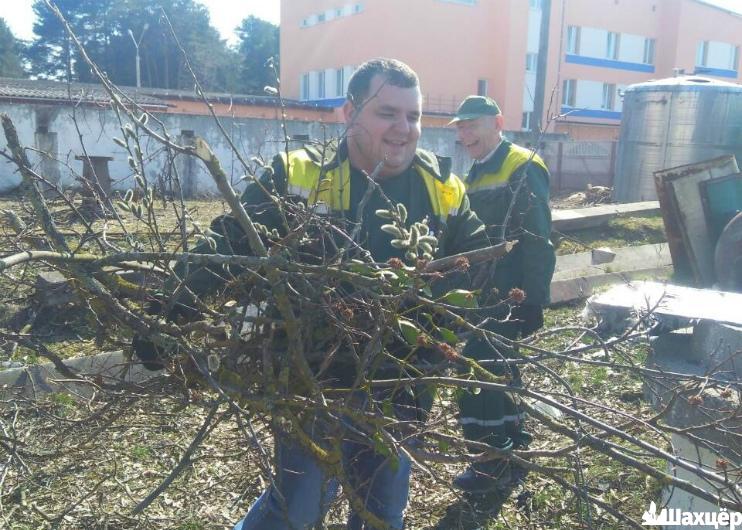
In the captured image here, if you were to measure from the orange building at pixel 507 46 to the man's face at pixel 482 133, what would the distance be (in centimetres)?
2353

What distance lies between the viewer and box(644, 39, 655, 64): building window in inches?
1350

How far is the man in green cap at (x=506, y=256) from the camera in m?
3.36

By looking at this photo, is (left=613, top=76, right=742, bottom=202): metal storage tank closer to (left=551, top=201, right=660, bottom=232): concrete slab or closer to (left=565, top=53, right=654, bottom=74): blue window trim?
(left=551, top=201, right=660, bottom=232): concrete slab

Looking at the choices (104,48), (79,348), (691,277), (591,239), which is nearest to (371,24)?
(104,48)

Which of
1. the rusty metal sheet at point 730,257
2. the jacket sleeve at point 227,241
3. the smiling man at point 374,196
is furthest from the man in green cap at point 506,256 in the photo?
the rusty metal sheet at point 730,257

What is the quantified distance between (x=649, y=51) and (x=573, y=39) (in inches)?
228

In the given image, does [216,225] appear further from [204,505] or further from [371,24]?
[371,24]

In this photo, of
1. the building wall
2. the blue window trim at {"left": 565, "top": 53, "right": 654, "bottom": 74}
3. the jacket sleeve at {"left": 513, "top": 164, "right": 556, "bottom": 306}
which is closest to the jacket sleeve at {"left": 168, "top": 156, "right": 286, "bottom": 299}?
the jacket sleeve at {"left": 513, "top": 164, "right": 556, "bottom": 306}

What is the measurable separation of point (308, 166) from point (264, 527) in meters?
1.18

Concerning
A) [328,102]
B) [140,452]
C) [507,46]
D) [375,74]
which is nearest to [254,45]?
[328,102]

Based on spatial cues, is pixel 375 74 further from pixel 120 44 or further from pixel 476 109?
pixel 120 44

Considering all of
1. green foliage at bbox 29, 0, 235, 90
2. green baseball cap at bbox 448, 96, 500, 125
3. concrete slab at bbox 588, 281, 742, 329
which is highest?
green foliage at bbox 29, 0, 235, 90

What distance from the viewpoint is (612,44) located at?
33031 millimetres

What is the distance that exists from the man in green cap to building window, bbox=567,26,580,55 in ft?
98.2
